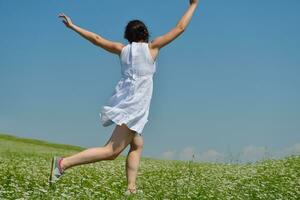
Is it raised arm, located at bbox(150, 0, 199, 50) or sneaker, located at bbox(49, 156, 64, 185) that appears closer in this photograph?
raised arm, located at bbox(150, 0, 199, 50)

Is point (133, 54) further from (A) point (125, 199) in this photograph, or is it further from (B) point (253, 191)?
(B) point (253, 191)

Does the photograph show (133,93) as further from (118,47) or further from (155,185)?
(155,185)

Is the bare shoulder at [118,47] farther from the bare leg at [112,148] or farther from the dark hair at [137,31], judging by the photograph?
the bare leg at [112,148]

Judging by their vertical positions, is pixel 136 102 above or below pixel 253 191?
above

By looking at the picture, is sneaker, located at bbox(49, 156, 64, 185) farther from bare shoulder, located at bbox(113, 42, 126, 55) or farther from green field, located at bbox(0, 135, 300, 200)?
bare shoulder, located at bbox(113, 42, 126, 55)

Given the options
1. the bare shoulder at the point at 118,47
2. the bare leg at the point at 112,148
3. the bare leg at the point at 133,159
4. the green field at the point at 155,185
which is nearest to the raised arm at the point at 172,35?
the bare shoulder at the point at 118,47

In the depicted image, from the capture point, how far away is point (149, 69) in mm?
9383

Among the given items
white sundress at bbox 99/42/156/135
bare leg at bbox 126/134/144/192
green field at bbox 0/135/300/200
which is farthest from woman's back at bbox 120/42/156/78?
green field at bbox 0/135/300/200

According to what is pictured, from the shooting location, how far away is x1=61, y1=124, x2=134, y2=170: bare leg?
9406 millimetres

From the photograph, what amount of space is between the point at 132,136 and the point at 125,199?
122 cm

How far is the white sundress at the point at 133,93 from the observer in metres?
9.27

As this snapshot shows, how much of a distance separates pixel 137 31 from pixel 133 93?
1074mm

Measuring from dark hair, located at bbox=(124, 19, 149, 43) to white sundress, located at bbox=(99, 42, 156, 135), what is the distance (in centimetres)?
20

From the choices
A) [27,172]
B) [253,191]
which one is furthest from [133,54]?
[27,172]
